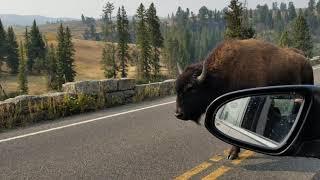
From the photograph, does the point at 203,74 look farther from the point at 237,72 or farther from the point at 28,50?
the point at 28,50

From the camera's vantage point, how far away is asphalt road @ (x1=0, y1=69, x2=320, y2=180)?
20.2ft

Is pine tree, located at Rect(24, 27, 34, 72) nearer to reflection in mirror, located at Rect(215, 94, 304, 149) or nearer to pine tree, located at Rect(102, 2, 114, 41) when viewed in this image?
pine tree, located at Rect(102, 2, 114, 41)

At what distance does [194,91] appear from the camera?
7398mm

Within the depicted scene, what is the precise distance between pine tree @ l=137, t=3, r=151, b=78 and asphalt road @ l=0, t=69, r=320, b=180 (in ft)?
307

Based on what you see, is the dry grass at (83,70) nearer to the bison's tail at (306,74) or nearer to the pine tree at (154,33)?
the pine tree at (154,33)

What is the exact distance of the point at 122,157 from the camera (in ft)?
23.1

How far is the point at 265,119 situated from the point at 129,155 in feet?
15.7

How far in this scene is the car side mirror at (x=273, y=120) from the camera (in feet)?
5.87

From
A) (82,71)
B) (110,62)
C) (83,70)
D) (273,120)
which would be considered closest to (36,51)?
(82,71)

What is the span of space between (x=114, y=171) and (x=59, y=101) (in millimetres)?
5986

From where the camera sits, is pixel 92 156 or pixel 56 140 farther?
pixel 56 140

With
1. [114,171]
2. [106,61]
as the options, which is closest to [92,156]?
[114,171]

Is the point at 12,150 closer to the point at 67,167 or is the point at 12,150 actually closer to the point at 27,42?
the point at 67,167

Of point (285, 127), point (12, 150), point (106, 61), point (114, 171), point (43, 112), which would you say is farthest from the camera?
point (106, 61)
